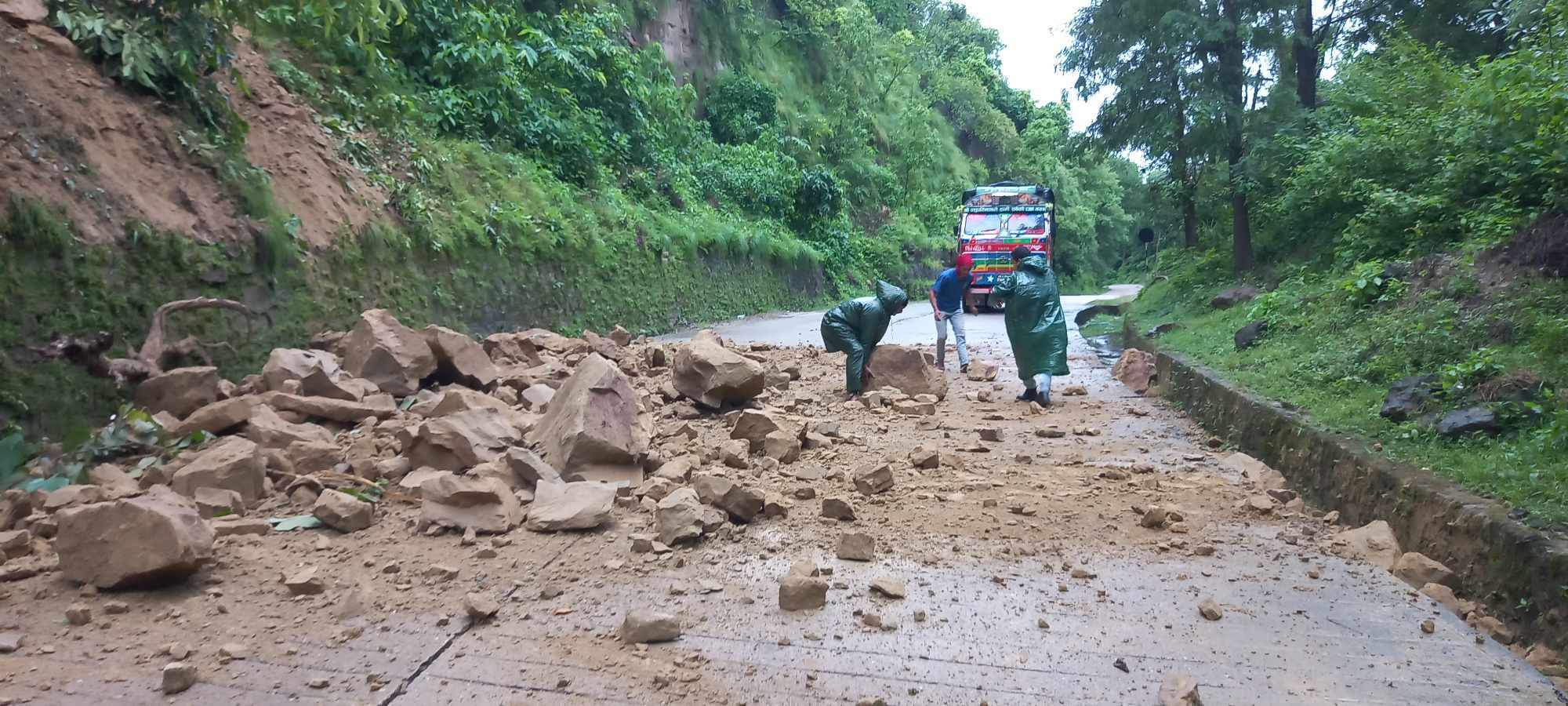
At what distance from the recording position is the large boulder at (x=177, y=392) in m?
5.57

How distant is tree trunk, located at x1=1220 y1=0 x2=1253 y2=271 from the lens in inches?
503

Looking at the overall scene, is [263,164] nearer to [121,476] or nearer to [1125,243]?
[121,476]

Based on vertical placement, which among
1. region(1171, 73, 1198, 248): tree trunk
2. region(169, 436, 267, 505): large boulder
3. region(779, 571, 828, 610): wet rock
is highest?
region(1171, 73, 1198, 248): tree trunk

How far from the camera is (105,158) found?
6.32 m

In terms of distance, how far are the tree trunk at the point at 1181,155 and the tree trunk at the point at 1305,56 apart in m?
1.44

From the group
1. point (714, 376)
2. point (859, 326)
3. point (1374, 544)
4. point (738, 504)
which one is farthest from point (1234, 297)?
point (738, 504)

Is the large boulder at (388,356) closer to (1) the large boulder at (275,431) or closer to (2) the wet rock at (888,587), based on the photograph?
(1) the large boulder at (275,431)

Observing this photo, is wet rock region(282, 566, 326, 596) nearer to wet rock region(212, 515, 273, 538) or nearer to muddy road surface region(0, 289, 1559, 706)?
muddy road surface region(0, 289, 1559, 706)

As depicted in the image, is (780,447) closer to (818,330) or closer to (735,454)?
(735,454)

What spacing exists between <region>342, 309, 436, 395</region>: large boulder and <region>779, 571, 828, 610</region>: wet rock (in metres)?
3.99

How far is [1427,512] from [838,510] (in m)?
2.52

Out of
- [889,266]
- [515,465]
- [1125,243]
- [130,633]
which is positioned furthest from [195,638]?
[1125,243]

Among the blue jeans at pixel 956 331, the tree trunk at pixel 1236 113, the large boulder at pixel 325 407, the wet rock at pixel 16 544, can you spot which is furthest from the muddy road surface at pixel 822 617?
the tree trunk at pixel 1236 113

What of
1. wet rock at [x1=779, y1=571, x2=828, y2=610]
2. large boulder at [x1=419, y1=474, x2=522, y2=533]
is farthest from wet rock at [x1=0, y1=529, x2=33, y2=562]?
wet rock at [x1=779, y1=571, x2=828, y2=610]
